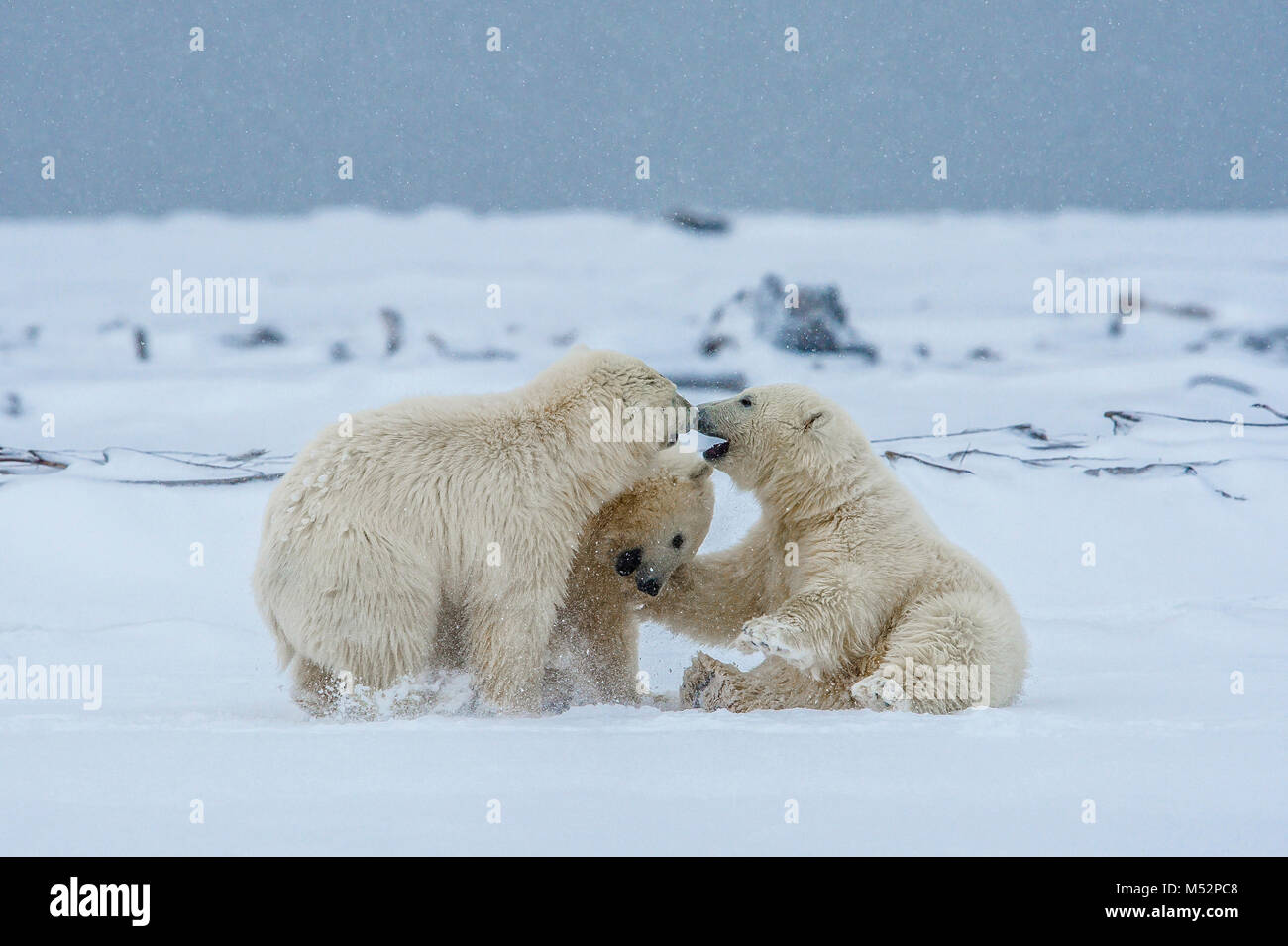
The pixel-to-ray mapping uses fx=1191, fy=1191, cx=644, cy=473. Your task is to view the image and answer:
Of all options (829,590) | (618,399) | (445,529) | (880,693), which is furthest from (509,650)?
(880,693)

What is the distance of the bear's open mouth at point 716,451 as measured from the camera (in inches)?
179

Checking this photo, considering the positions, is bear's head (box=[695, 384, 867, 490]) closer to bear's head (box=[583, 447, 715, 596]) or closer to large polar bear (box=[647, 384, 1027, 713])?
large polar bear (box=[647, 384, 1027, 713])

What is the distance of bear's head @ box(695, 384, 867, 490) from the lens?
4375 millimetres

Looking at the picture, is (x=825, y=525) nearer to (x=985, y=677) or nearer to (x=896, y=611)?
(x=896, y=611)

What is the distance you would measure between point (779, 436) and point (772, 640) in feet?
2.98

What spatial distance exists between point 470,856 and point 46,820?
3.10 ft

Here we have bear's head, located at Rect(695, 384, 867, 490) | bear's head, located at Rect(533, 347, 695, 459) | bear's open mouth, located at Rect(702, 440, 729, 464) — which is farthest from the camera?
bear's open mouth, located at Rect(702, 440, 729, 464)

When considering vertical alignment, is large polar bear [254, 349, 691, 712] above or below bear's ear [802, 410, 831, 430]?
below

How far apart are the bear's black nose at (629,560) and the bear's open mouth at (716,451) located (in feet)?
Result: 1.46

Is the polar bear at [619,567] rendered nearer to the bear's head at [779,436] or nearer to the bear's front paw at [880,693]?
the bear's head at [779,436]

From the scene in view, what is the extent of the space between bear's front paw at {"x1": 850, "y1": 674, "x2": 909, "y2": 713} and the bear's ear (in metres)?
0.99

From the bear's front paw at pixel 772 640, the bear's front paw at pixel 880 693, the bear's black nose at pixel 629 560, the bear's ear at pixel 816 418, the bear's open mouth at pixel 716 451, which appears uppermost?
the bear's ear at pixel 816 418

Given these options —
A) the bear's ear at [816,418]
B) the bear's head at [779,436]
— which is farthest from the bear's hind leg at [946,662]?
the bear's ear at [816,418]

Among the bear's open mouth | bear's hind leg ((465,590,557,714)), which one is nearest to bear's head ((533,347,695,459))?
the bear's open mouth
